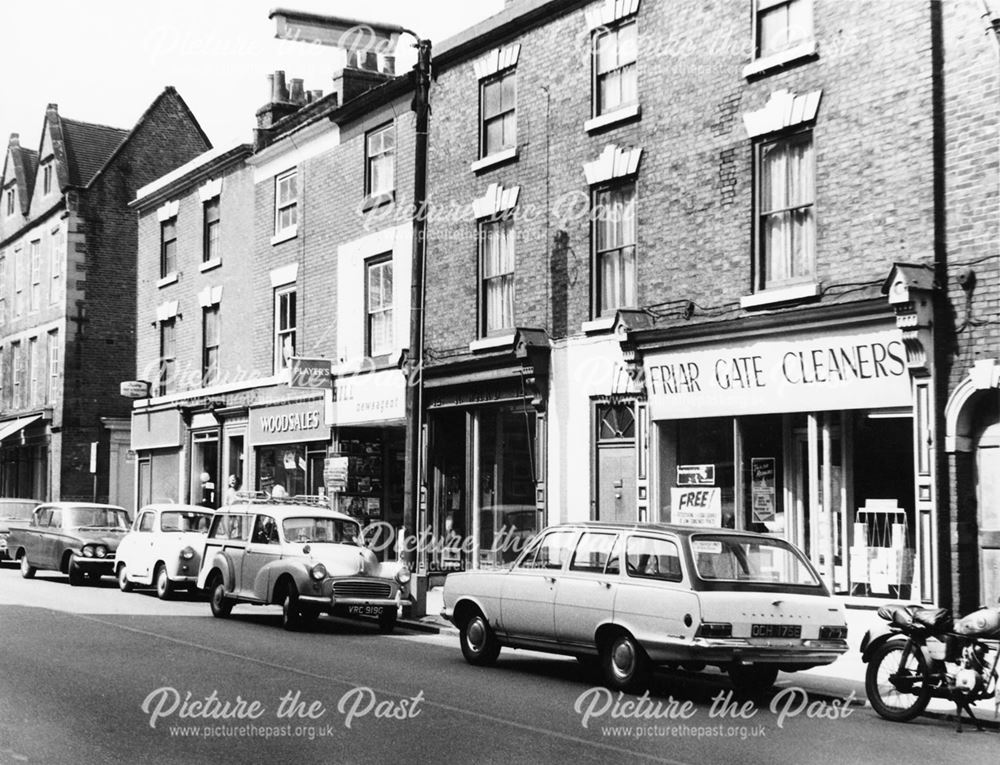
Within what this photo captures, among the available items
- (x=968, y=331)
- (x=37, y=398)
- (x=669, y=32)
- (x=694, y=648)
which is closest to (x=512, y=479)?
(x=669, y=32)

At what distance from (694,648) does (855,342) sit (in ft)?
20.0

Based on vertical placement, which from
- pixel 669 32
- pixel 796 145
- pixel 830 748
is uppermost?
pixel 669 32

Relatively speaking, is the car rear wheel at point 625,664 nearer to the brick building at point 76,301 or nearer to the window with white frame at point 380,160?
the window with white frame at point 380,160

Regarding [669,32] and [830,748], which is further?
[669,32]

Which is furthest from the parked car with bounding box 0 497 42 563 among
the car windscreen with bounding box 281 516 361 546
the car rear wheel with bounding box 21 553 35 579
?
the car windscreen with bounding box 281 516 361 546

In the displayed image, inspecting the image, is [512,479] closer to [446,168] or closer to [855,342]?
[446,168]

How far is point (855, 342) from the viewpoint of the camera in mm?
15773

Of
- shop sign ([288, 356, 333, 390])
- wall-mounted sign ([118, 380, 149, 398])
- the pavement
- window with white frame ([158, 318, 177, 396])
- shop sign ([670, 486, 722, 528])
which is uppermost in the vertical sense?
window with white frame ([158, 318, 177, 396])

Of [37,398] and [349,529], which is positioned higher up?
[37,398]

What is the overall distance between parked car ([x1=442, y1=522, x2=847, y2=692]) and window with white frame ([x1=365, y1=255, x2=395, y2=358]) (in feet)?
41.9

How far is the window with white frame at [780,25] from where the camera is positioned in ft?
55.8

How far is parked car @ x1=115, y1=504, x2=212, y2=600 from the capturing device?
21141 millimetres

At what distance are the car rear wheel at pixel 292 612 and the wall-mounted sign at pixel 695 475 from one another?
567 centimetres

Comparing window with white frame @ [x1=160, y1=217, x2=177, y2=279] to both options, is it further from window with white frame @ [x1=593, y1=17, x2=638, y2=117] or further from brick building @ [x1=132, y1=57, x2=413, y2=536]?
window with white frame @ [x1=593, y1=17, x2=638, y2=117]
